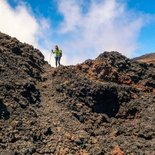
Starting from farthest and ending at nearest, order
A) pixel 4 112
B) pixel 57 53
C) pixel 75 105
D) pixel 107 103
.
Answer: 1. pixel 57 53
2. pixel 107 103
3. pixel 75 105
4. pixel 4 112

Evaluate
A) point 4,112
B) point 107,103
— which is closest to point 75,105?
point 107,103

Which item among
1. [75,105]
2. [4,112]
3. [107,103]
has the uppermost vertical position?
[107,103]

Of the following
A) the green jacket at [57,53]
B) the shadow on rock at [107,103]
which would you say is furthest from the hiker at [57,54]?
the shadow on rock at [107,103]

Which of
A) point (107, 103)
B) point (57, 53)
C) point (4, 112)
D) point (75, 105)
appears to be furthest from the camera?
point (57, 53)

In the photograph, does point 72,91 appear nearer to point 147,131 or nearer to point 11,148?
point 147,131

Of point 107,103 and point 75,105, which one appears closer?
point 75,105

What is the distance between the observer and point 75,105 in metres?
27.7

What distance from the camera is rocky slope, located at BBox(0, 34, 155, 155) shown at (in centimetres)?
2259

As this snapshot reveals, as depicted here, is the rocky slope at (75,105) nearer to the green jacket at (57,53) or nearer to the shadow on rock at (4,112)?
the shadow on rock at (4,112)

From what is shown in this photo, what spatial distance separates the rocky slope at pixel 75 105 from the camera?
22.6 m

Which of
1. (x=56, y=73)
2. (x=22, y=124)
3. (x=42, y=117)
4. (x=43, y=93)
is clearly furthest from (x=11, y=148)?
(x=56, y=73)

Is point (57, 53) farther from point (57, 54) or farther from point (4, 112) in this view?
point (4, 112)

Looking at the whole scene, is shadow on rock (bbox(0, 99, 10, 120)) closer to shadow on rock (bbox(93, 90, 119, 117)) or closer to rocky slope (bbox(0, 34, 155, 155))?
rocky slope (bbox(0, 34, 155, 155))

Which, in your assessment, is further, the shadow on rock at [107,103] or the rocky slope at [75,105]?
the shadow on rock at [107,103]
